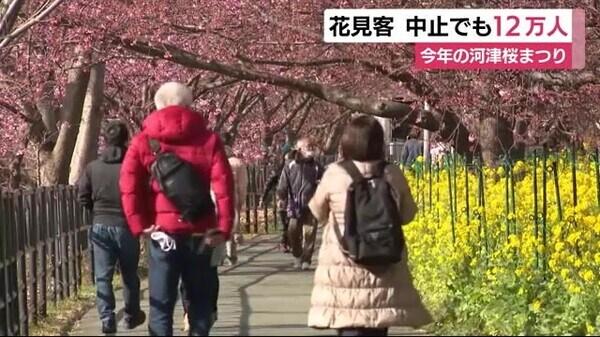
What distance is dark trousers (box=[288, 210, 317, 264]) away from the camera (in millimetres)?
19219

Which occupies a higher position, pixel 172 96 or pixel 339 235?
pixel 172 96

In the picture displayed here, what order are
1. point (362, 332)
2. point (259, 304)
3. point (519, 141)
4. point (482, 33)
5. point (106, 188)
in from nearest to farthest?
point (362, 332), point (106, 188), point (259, 304), point (482, 33), point (519, 141)

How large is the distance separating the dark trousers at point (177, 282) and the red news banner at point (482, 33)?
24.8ft

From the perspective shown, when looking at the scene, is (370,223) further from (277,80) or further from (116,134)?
(277,80)

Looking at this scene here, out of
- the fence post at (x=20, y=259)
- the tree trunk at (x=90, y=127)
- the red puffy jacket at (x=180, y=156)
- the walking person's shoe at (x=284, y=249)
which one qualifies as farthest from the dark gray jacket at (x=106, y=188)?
the walking person's shoe at (x=284, y=249)

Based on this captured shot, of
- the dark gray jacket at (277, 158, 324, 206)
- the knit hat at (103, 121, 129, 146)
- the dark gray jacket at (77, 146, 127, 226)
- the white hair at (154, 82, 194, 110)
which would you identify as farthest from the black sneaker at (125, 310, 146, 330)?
the dark gray jacket at (277, 158, 324, 206)

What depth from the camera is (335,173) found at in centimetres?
826

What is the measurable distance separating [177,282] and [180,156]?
743 millimetres

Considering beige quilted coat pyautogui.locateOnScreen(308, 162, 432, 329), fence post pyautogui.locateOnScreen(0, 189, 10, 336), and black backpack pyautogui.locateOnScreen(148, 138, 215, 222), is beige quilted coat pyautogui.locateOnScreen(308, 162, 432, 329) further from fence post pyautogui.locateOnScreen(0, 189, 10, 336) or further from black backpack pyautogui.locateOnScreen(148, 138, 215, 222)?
fence post pyautogui.locateOnScreen(0, 189, 10, 336)

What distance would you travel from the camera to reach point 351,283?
8227mm

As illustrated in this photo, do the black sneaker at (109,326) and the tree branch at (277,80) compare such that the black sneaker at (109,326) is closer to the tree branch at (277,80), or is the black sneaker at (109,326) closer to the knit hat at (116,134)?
the knit hat at (116,134)

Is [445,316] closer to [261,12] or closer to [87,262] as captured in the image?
[87,262]

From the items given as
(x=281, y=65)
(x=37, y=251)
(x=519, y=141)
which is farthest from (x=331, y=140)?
(x=37, y=251)
